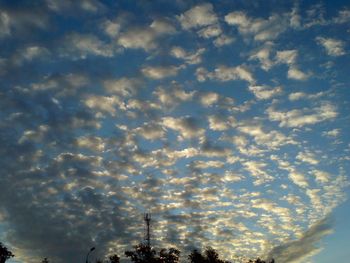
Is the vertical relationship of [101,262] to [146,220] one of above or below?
below

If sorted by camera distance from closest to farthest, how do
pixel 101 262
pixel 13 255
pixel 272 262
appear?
1. pixel 13 255
2. pixel 101 262
3. pixel 272 262

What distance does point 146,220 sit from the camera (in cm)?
5972

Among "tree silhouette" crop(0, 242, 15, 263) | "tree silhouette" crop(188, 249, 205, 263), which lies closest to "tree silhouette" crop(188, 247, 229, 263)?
"tree silhouette" crop(188, 249, 205, 263)

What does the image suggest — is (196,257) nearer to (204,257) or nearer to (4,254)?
(204,257)

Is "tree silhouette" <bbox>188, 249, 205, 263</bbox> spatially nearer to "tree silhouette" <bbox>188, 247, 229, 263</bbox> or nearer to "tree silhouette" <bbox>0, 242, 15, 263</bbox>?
"tree silhouette" <bbox>188, 247, 229, 263</bbox>

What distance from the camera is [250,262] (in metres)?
66.7

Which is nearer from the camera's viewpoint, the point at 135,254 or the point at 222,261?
the point at 135,254

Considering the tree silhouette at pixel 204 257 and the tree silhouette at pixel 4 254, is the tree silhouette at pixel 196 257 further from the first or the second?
the tree silhouette at pixel 4 254

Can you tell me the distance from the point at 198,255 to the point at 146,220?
9923 millimetres

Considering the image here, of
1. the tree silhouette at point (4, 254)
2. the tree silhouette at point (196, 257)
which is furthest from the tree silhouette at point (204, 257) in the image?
the tree silhouette at point (4, 254)

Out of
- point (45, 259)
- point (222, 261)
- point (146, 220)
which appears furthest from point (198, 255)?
point (45, 259)

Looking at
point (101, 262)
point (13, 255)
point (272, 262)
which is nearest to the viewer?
point (13, 255)

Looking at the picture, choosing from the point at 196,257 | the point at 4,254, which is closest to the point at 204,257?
the point at 196,257

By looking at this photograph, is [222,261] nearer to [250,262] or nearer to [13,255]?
[250,262]
